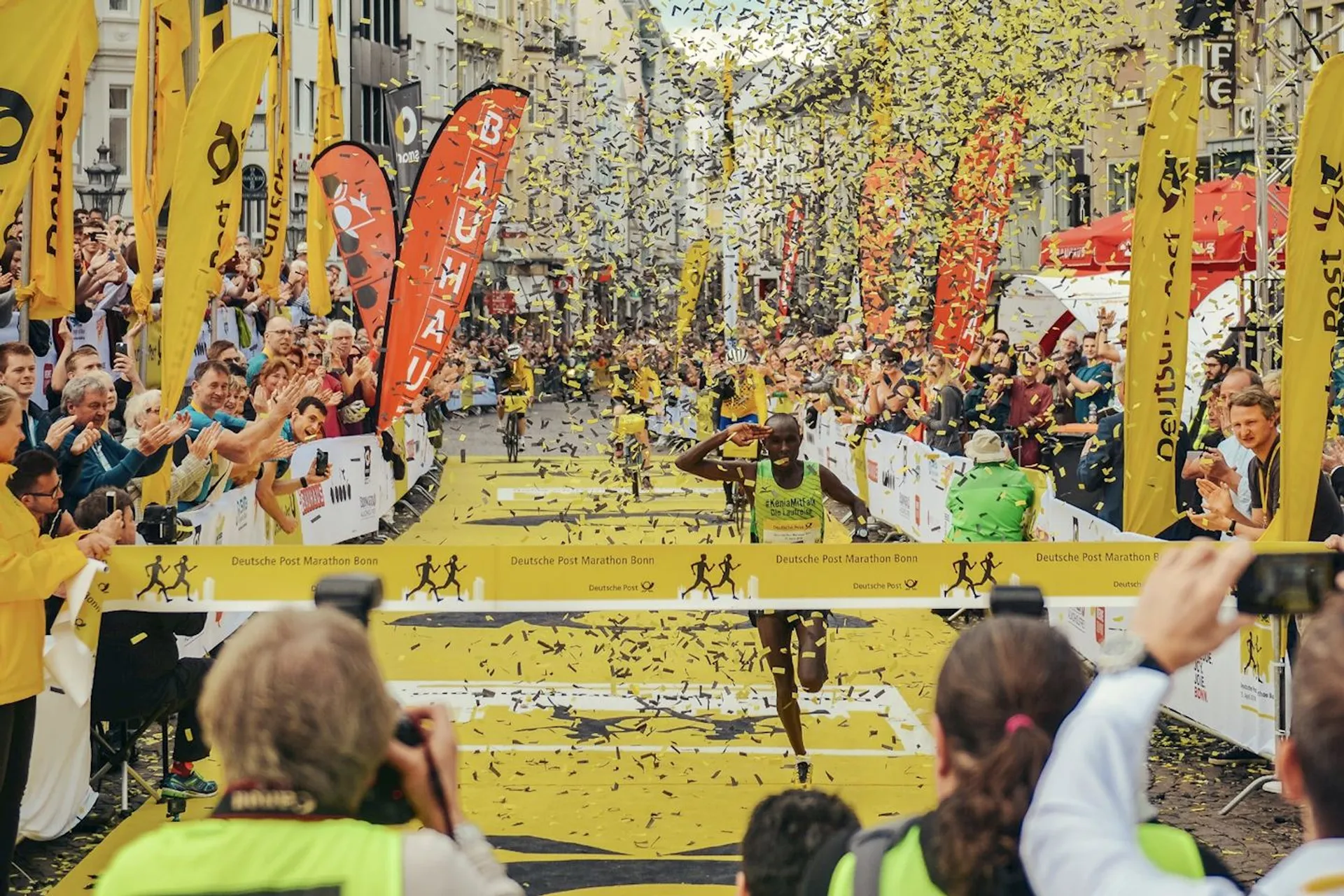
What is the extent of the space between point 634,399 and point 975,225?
7499 millimetres

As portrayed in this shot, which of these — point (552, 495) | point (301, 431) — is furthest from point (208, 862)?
point (552, 495)

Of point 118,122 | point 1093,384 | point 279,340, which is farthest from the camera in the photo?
point 118,122

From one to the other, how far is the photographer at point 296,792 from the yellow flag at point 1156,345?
8.83 m

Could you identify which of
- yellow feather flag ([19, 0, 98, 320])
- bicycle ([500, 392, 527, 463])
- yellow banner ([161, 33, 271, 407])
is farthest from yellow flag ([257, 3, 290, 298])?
bicycle ([500, 392, 527, 463])

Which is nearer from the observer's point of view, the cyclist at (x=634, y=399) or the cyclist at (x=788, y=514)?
the cyclist at (x=788, y=514)

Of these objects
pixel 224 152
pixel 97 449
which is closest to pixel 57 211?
pixel 224 152

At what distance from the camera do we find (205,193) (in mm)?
11234

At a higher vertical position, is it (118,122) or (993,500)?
(118,122)

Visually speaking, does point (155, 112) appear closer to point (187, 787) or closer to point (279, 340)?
point (279, 340)

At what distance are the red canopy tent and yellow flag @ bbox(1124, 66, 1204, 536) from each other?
12.8 ft

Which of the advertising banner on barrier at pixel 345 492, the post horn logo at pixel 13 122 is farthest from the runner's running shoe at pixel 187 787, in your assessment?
the advertising banner on barrier at pixel 345 492

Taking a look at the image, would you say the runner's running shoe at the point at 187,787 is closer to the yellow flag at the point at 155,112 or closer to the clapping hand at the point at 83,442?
the clapping hand at the point at 83,442

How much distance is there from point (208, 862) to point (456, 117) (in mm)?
15715

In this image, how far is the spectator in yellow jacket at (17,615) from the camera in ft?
20.3
